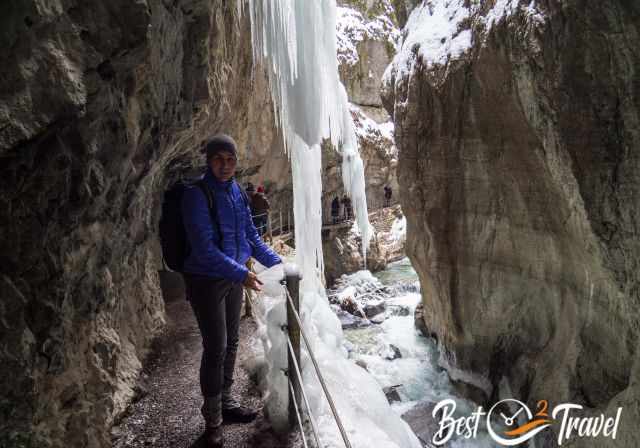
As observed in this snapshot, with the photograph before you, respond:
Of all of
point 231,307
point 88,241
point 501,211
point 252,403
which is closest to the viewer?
point 88,241

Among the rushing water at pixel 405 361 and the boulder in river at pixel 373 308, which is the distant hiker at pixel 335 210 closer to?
the rushing water at pixel 405 361

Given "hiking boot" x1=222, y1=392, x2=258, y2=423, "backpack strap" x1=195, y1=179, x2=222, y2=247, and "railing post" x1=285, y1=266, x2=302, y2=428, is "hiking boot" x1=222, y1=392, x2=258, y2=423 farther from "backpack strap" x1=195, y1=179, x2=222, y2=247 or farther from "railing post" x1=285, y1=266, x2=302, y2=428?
"backpack strap" x1=195, y1=179, x2=222, y2=247

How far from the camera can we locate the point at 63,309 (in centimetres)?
178

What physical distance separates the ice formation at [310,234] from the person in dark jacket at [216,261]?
533mm

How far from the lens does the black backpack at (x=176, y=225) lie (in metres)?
1.91

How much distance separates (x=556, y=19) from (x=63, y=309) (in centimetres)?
505

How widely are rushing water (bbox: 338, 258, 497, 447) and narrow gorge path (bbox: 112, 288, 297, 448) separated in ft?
13.4

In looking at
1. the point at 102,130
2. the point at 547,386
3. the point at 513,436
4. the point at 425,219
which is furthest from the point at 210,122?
the point at 513,436

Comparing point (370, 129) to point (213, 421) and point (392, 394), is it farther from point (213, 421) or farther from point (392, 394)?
point (213, 421)

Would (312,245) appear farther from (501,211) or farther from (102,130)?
(102,130)

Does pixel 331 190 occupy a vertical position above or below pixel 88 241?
above

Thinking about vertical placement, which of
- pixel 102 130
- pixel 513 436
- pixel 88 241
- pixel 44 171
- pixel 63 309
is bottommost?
pixel 513 436

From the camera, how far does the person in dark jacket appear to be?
6.11 ft

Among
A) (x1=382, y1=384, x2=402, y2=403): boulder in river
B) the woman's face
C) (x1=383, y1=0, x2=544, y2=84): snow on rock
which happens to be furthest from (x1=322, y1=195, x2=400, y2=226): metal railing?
the woman's face
